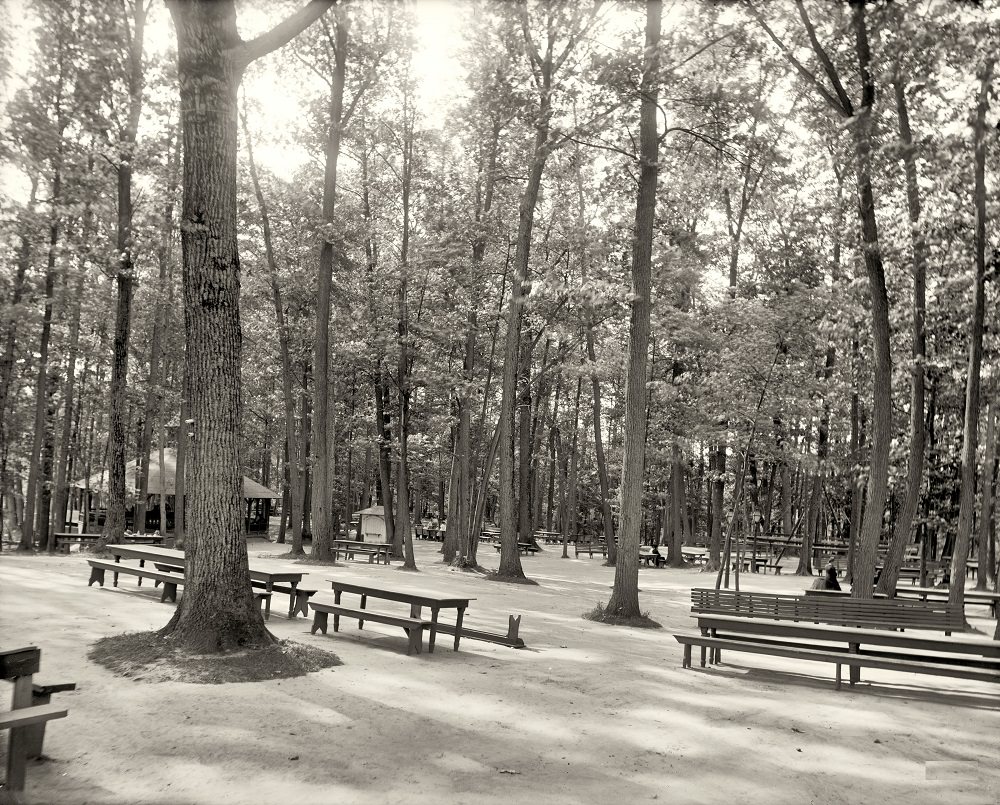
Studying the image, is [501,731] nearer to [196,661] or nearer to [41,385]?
[196,661]

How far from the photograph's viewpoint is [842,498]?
40.6 m

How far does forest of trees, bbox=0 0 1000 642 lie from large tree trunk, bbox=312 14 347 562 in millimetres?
82

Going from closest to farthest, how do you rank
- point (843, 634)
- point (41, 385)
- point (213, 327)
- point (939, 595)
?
point (213, 327) < point (843, 634) < point (939, 595) < point (41, 385)

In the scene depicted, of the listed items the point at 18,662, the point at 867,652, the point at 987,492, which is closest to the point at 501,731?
the point at 18,662

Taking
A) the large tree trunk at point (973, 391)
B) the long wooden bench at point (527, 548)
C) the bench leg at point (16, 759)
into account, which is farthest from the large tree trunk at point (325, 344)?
the bench leg at point (16, 759)

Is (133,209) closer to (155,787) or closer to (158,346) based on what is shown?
(158,346)

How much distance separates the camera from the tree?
7.46m

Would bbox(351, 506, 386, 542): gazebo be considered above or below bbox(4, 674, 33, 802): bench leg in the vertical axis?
below

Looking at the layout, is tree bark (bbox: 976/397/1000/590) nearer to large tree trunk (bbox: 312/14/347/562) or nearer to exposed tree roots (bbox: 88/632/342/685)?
large tree trunk (bbox: 312/14/347/562)

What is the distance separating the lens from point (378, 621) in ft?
30.3

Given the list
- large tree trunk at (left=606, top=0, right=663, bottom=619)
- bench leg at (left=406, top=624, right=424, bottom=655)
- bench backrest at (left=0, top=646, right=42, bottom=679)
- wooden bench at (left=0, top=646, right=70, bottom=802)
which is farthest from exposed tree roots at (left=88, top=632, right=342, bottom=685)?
large tree trunk at (left=606, top=0, right=663, bottom=619)

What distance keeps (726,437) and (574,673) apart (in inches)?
378

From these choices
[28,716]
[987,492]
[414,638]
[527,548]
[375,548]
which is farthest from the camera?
[527,548]

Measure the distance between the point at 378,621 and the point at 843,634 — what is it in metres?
5.34
